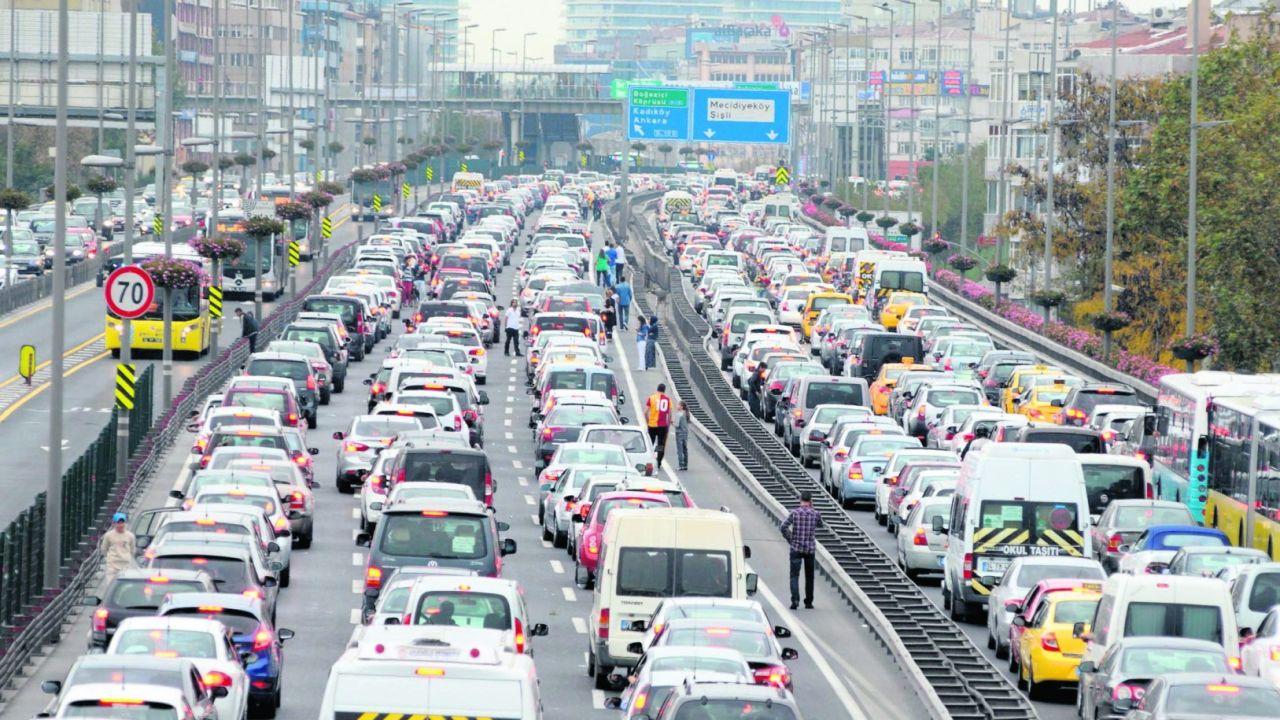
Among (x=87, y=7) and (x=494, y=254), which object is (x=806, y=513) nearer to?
(x=494, y=254)

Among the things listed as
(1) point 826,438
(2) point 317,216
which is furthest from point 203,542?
(2) point 317,216

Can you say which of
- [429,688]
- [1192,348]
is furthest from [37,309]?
[429,688]

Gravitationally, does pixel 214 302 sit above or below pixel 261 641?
above

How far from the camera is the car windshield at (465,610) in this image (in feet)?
77.6

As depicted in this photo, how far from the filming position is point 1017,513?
3288 cm

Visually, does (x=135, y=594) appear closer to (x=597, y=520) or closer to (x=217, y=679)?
(x=217, y=679)

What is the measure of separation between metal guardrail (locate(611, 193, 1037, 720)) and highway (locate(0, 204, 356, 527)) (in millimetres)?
11887

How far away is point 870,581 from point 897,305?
3896 cm

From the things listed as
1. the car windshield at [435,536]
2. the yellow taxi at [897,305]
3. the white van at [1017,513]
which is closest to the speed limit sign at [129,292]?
the car windshield at [435,536]

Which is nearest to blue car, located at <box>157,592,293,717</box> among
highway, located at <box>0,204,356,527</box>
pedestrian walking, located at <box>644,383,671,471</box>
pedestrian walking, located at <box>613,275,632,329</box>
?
highway, located at <box>0,204,356,527</box>

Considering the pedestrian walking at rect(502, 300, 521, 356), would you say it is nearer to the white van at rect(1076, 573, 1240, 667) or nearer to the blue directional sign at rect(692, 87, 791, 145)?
the white van at rect(1076, 573, 1240, 667)

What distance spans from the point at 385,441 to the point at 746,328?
2644 cm

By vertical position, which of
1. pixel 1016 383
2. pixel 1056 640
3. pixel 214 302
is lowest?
pixel 1056 640

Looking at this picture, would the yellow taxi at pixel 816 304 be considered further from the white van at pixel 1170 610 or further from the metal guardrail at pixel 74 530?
the white van at pixel 1170 610
